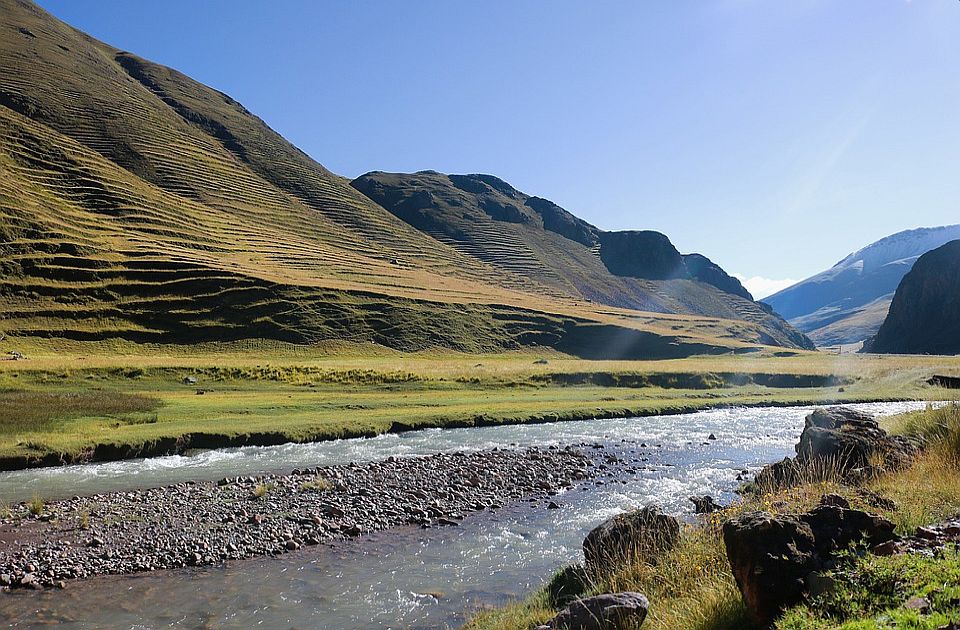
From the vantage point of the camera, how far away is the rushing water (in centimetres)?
1201

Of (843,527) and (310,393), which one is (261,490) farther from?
(310,393)

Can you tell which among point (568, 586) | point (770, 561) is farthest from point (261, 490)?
point (770, 561)

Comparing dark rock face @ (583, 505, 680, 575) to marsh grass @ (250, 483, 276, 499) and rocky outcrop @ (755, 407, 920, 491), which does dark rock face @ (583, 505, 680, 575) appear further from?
marsh grass @ (250, 483, 276, 499)

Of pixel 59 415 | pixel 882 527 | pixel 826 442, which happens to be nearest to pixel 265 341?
pixel 59 415

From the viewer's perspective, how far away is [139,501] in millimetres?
19844

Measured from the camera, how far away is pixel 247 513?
18547mm

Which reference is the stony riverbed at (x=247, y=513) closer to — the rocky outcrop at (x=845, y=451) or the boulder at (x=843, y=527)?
the rocky outcrop at (x=845, y=451)

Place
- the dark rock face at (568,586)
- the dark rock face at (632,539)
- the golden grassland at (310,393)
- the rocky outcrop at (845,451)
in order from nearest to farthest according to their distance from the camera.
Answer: the dark rock face at (568,586) < the dark rock face at (632,539) < the rocky outcrop at (845,451) < the golden grassland at (310,393)

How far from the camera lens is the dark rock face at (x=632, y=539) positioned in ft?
→ 34.1

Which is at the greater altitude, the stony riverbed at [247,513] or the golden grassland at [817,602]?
the golden grassland at [817,602]

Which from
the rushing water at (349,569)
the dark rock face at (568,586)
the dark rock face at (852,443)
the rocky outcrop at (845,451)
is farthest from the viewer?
the dark rock face at (852,443)

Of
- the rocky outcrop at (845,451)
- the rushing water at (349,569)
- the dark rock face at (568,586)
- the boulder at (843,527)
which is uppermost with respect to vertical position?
the boulder at (843,527)

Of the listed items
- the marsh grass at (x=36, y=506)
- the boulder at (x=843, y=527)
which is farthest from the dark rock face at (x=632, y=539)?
the marsh grass at (x=36, y=506)

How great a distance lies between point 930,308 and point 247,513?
228751 mm
